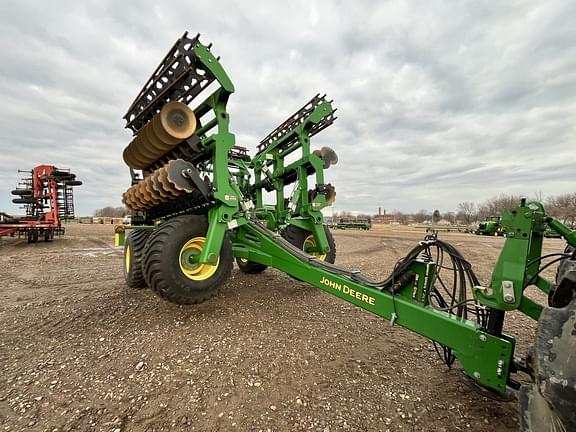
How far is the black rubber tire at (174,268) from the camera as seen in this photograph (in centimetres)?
322

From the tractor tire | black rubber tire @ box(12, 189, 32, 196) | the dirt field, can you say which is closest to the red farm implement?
black rubber tire @ box(12, 189, 32, 196)

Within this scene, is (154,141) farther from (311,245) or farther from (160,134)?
(311,245)

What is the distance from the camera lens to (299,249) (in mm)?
3879

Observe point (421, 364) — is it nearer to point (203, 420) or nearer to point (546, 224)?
point (546, 224)

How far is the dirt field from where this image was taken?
208 centimetres

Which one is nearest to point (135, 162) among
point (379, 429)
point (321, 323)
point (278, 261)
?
point (278, 261)

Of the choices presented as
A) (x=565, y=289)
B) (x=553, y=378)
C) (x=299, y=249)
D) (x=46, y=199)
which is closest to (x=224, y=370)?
(x=299, y=249)

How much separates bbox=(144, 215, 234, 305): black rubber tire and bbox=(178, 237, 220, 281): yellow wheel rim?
54 mm

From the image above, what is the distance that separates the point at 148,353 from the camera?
116 inches

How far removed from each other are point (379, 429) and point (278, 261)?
2.17 metres

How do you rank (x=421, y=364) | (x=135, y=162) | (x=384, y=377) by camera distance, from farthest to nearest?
(x=135, y=162), (x=421, y=364), (x=384, y=377)

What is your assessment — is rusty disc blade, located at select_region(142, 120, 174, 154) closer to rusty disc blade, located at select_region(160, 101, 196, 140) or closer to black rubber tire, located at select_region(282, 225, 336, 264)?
rusty disc blade, located at select_region(160, 101, 196, 140)

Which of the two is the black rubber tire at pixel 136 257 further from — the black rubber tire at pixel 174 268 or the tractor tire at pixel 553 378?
the tractor tire at pixel 553 378

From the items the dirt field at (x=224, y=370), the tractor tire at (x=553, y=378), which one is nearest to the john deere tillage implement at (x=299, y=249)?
the tractor tire at (x=553, y=378)
